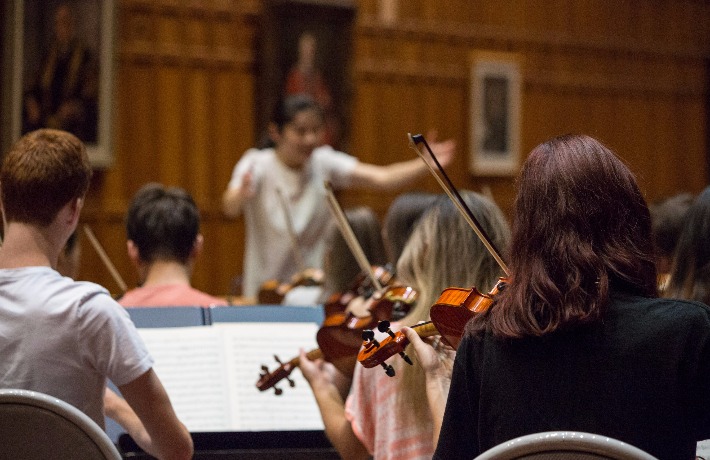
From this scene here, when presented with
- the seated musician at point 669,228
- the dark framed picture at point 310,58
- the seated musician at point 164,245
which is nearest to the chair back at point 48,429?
the seated musician at point 164,245

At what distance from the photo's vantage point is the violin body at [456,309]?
1896mm

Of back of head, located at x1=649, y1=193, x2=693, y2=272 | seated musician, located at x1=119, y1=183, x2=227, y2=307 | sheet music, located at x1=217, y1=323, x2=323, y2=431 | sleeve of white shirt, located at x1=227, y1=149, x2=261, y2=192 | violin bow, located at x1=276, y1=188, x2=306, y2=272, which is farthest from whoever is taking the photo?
sleeve of white shirt, located at x1=227, y1=149, x2=261, y2=192

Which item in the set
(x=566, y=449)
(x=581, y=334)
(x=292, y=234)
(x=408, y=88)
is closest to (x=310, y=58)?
(x=408, y=88)

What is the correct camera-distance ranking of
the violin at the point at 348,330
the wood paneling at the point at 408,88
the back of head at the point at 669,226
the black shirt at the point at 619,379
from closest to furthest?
the black shirt at the point at 619,379 → the violin at the point at 348,330 → the back of head at the point at 669,226 → the wood paneling at the point at 408,88

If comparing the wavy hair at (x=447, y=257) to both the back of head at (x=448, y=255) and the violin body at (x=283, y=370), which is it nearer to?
the back of head at (x=448, y=255)

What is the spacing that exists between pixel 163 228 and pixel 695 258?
1574 mm

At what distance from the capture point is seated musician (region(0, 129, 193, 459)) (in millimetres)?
1983

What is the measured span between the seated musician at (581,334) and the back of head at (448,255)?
549 millimetres

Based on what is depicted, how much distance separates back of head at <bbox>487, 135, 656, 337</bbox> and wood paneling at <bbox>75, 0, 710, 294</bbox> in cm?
490

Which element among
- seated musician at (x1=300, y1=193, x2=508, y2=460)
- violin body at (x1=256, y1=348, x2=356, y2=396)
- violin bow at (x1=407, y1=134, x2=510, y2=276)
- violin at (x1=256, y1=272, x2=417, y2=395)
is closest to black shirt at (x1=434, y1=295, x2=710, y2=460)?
violin bow at (x1=407, y1=134, x2=510, y2=276)

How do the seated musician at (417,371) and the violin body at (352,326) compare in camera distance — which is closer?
the seated musician at (417,371)

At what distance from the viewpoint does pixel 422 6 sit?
7.55 m

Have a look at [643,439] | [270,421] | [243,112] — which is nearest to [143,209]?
[270,421]

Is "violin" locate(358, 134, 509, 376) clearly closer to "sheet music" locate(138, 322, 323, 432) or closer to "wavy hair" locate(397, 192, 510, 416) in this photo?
"wavy hair" locate(397, 192, 510, 416)
